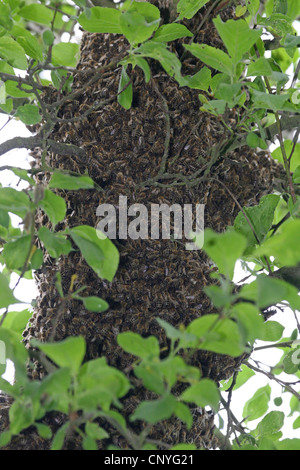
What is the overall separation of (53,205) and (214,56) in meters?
0.28

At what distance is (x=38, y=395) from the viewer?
20.4 inches

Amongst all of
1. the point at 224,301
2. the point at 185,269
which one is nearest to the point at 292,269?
the point at 185,269

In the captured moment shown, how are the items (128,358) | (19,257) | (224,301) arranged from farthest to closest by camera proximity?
(128,358) → (19,257) → (224,301)

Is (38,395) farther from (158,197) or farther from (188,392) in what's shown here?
(158,197)

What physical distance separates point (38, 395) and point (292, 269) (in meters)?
0.48

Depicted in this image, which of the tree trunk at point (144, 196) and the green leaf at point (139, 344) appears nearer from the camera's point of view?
the green leaf at point (139, 344)

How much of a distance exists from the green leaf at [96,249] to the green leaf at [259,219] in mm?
263

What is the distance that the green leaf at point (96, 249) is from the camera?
650 millimetres

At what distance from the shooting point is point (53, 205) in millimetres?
683

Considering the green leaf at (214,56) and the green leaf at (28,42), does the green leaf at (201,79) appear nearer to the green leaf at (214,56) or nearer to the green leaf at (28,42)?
the green leaf at (214,56)

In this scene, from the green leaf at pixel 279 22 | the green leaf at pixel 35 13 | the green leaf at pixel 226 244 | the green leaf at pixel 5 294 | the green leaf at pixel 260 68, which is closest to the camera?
the green leaf at pixel 226 244

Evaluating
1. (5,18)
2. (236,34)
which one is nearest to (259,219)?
(236,34)

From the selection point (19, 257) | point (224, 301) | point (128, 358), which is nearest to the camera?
point (224, 301)

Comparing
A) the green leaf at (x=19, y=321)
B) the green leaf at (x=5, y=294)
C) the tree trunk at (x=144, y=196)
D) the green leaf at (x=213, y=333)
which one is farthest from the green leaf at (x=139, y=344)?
the green leaf at (x=19, y=321)
